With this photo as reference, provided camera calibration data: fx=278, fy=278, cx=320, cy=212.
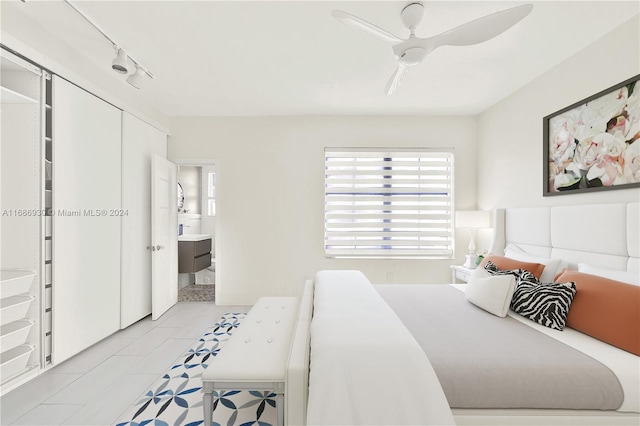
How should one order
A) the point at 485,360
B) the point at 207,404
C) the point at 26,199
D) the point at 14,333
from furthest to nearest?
the point at 26,199 < the point at 14,333 < the point at 207,404 < the point at 485,360

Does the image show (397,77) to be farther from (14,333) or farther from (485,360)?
(14,333)

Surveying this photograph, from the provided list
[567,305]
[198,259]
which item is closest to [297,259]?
[198,259]

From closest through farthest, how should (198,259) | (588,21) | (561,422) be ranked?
(561,422)
(588,21)
(198,259)

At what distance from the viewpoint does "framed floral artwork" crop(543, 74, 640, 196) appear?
1.99m

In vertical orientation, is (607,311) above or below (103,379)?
above

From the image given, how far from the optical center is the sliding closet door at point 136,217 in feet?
10.1

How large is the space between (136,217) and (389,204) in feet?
10.7

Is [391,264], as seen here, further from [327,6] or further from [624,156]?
[327,6]

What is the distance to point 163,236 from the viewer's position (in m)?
3.58

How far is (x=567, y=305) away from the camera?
5.70 ft

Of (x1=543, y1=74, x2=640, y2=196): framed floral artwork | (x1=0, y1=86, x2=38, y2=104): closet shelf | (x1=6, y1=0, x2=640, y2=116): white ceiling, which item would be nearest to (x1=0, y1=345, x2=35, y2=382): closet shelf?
(x1=0, y1=86, x2=38, y2=104): closet shelf

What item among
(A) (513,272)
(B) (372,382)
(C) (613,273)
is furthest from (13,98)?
(C) (613,273)

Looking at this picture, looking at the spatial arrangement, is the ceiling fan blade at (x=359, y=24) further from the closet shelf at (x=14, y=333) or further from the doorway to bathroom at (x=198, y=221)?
the doorway to bathroom at (x=198, y=221)

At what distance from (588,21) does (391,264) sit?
307 centimetres
